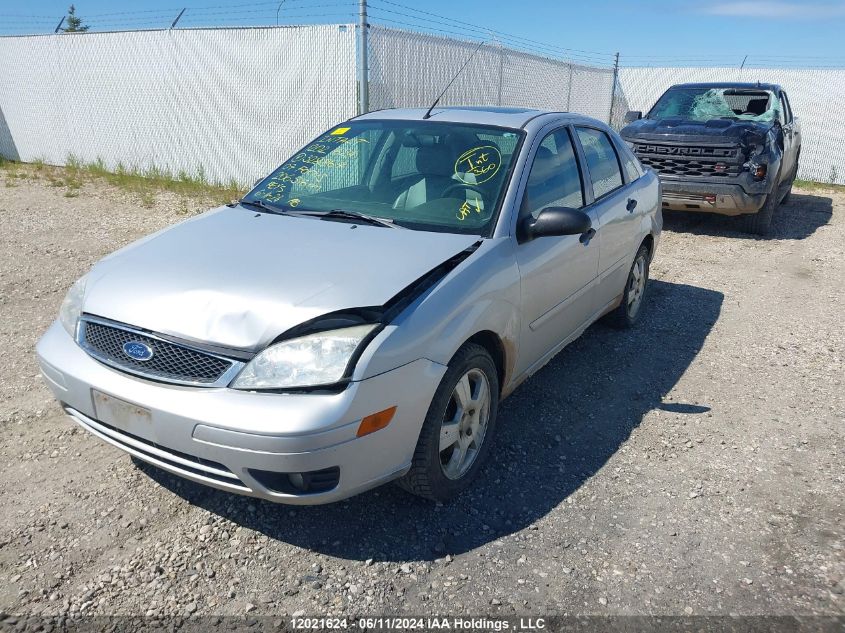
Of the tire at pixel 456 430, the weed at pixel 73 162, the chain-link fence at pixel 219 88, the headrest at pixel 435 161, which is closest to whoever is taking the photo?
the tire at pixel 456 430

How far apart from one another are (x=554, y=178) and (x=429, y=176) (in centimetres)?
75

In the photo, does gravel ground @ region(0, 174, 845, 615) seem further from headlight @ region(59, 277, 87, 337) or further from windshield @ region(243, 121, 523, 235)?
windshield @ region(243, 121, 523, 235)

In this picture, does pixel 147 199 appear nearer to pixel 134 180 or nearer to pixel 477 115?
pixel 134 180

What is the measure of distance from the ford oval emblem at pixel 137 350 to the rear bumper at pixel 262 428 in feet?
0.28

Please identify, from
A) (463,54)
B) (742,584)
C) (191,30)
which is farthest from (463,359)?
(191,30)

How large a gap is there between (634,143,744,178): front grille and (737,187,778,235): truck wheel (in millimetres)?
734

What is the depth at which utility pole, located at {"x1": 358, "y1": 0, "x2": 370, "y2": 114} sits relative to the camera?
908cm

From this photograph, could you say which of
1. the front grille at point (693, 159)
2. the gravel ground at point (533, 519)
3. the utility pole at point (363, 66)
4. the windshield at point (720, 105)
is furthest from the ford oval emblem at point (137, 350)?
the windshield at point (720, 105)

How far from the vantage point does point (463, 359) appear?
9.57ft

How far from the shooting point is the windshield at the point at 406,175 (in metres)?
3.46

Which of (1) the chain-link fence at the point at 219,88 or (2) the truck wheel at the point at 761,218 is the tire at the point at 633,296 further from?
(1) the chain-link fence at the point at 219,88

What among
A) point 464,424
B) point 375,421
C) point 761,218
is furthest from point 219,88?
point 375,421

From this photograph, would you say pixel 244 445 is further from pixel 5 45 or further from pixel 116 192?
pixel 5 45

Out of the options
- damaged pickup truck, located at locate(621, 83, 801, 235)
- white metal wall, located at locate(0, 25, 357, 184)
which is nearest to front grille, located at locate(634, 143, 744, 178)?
damaged pickup truck, located at locate(621, 83, 801, 235)
